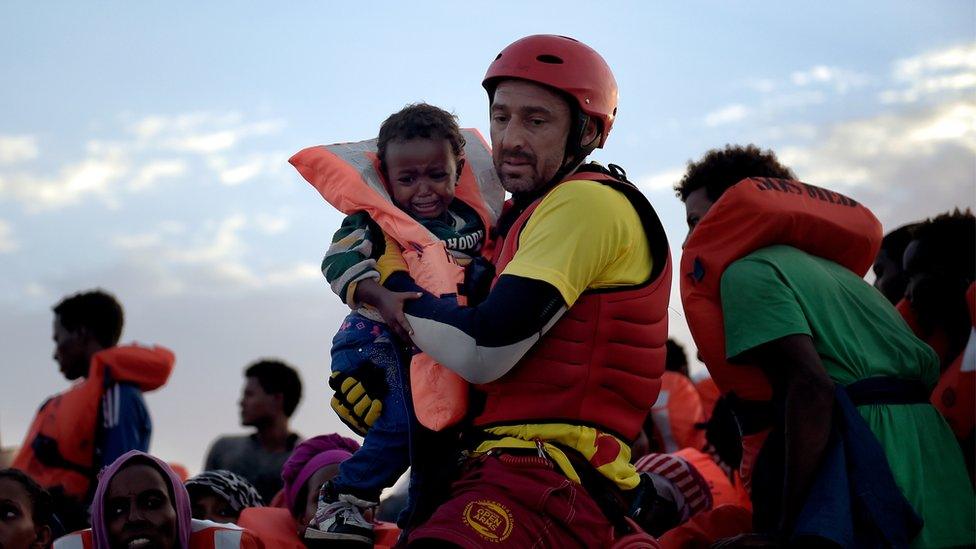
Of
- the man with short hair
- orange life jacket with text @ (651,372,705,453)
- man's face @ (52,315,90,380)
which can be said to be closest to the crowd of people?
orange life jacket with text @ (651,372,705,453)

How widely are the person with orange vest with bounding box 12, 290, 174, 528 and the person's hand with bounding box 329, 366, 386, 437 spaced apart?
438 cm

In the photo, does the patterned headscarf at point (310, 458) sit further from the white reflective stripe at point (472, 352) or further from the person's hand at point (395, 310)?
the white reflective stripe at point (472, 352)

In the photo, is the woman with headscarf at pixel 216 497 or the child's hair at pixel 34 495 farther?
the woman with headscarf at pixel 216 497

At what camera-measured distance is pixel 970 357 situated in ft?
17.0

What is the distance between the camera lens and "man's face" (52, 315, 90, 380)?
29.4ft

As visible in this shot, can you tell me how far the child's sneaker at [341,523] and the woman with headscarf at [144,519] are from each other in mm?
1294

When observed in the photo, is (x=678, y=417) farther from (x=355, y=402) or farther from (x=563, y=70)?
(x=563, y=70)

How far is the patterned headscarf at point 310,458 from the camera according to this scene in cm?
606

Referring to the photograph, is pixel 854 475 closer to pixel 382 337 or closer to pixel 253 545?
pixel 382 337

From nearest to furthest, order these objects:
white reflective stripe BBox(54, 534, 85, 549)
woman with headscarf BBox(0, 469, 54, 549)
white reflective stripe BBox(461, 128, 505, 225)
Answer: white reflective stripe BBox(461, 128, 505, 225) < white reflective stripe BBox(54, 534, 85, 549) < woman with headscarf BBox(0, 469, 54, 549)

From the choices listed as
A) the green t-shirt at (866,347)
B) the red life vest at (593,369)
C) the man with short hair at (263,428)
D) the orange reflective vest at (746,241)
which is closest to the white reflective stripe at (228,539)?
the red life vest at (593,369)

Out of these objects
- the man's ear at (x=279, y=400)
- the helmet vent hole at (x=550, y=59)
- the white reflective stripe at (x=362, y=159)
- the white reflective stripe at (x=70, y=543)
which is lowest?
the white reflective stripe at (x=70, y=543)

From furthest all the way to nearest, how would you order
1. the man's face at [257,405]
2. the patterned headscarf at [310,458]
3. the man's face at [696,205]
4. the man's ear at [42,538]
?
the man's face at [257,405], the patterned headscarf at [310,458], the man's ear at [42,538], the man's face at [696,205]

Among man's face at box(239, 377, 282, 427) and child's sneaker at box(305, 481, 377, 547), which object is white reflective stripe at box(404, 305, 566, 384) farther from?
man's face at box(239, 377, 282, 427)
